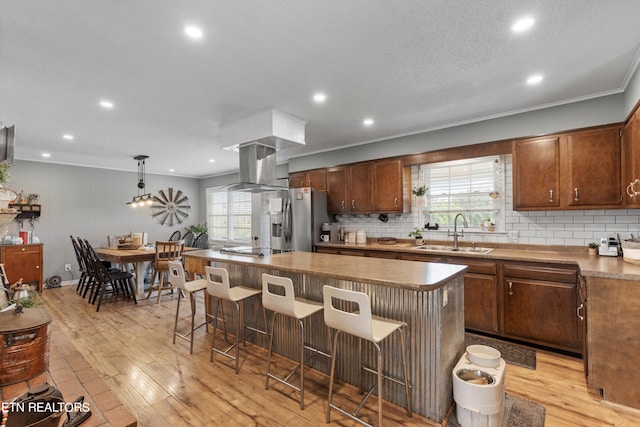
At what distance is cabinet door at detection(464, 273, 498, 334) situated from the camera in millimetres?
3303

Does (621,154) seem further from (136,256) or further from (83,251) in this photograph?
(83,251)

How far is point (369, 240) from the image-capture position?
5066mm

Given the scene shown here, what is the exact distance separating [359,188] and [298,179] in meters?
1.43

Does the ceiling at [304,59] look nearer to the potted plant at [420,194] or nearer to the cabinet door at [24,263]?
the potted plant at [420,194]

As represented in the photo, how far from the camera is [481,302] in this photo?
11.1 feet

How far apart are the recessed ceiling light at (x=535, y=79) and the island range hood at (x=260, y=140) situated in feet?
7.87

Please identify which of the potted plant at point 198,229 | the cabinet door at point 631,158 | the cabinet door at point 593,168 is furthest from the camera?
the potted plant at point 198,229

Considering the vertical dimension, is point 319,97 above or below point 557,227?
above

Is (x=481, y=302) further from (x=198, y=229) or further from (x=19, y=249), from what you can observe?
(x=19, y=249)

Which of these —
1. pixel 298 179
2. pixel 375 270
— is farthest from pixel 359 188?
pixel 375 270

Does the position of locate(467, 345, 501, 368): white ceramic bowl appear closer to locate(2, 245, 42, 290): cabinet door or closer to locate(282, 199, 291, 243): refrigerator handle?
locate(282, 199, 291, 243): refrigerator handle

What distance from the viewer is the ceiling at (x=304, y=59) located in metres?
1.83

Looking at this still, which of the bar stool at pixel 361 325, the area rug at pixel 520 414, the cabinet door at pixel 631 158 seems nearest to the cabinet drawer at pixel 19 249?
the bar stool at pixel 361 325

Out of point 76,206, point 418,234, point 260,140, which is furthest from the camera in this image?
point 76,206
